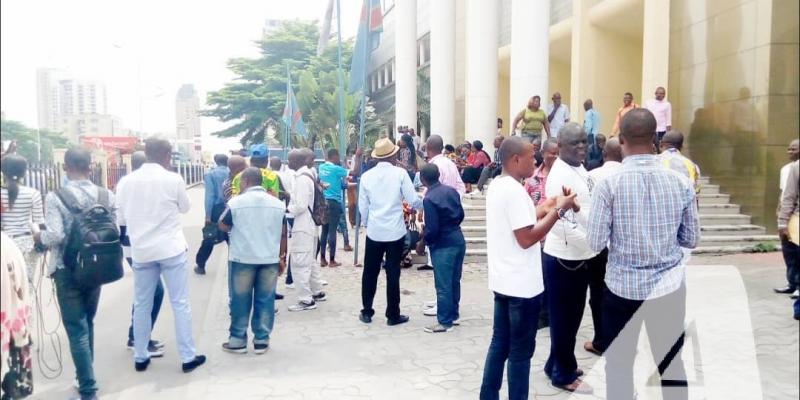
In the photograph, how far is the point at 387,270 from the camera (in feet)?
21.2

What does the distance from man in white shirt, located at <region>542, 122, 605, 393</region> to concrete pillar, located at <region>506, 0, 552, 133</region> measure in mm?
10394

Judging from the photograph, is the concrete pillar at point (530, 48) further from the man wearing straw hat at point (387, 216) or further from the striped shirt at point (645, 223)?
the striped shirt at point (645, 223)

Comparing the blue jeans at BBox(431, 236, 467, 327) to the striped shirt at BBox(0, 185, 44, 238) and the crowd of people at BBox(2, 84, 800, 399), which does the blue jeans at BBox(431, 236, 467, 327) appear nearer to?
the crowd of people at BBox(2, 84, 800, 399)

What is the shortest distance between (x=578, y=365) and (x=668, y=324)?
1850mm

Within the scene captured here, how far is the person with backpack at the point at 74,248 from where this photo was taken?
4.45 meters

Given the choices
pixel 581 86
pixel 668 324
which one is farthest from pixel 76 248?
pixel 581 86

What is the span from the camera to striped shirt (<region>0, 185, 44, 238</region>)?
14.6 ft

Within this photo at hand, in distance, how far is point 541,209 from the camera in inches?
149

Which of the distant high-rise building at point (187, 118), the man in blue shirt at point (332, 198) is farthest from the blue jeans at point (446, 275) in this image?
the distant high-rise building at point (187, 118)

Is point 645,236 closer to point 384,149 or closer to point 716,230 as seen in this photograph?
point 384,149

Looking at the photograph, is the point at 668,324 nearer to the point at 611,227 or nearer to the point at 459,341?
the point at 611,227

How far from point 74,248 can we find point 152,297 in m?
0.84

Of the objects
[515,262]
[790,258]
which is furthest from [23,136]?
[790,258]

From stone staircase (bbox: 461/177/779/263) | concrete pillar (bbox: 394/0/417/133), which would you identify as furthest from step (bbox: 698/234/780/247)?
concrete pillar (bbox: 394/0/417/133)
